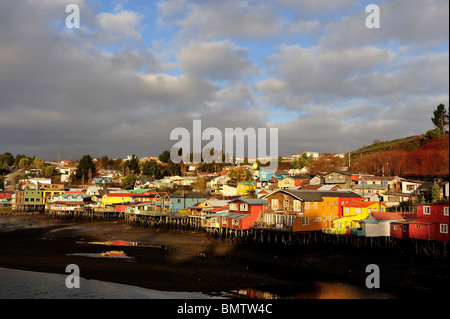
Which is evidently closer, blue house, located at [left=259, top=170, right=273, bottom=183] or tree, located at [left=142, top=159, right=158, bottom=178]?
blue house, located at [left=259, top=170, right=273, bottom=183]

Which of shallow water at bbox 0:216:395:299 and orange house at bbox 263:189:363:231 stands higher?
orange house at bbox 263:189:363:231

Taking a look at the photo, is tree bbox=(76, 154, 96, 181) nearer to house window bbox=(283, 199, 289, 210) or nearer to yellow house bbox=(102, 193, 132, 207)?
yellow house bbox=(102, 193, 132, 207)

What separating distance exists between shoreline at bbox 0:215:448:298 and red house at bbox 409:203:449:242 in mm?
4336

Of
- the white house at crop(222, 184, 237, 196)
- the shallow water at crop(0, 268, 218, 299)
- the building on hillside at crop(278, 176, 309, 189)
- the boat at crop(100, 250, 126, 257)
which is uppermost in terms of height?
the building on hillside at crop(278, 176, 309, 189)

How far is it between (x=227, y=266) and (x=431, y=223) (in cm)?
2065

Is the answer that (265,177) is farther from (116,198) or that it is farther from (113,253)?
(113,253)

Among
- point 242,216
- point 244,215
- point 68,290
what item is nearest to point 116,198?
point 244,215

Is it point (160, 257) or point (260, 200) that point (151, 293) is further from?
point (260, 200)

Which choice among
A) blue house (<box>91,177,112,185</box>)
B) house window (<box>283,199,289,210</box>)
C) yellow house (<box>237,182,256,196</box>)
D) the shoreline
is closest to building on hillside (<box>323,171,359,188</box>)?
yellow house (<box>237,182,256,196</box>)

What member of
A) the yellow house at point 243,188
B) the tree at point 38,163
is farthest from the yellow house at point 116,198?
the tree at point 38,163

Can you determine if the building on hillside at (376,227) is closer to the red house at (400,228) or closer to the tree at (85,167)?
the red house at (400,228)

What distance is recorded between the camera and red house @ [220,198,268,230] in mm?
53362

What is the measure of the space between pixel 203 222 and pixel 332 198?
70.7ft

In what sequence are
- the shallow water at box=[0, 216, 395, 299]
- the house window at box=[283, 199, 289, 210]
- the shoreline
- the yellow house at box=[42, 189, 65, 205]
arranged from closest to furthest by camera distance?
the shallow water at box=[0, 216, 395, 299], the shoreline, the house window at box=[283, 199, 289, 210], the yellow house at box=[42, 189, 65, 205]
